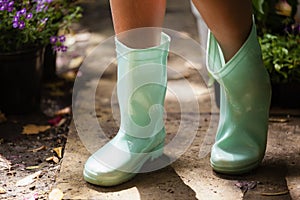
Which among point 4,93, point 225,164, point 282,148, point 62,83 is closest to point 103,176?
point 225,164

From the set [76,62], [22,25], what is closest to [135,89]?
[22,25]

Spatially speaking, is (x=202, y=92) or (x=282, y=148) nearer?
(x=282, y=148)

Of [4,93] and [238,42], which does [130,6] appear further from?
[4,93]

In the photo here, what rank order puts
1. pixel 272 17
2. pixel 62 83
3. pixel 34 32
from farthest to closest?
pixel 62 83, pixel 272 17, pixel 34 32

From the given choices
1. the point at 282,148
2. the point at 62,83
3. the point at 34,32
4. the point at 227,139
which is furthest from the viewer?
the point at 62,83

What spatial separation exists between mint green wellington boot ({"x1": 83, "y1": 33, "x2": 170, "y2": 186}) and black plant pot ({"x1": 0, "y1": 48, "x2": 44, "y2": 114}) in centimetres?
60

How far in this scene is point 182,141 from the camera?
2.01 m

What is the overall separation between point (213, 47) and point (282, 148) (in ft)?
1.30

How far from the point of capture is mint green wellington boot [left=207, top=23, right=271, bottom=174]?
67.2 inches

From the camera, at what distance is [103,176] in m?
1.68

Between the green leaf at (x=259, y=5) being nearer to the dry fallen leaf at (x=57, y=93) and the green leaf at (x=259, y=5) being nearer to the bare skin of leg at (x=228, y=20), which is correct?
the bare skin of leg at (x=228, y=20)

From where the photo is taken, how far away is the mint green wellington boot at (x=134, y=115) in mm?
1691

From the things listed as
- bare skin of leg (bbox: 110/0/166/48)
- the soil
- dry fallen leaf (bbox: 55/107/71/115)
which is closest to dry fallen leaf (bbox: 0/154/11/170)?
the soil

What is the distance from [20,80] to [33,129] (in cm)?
19
